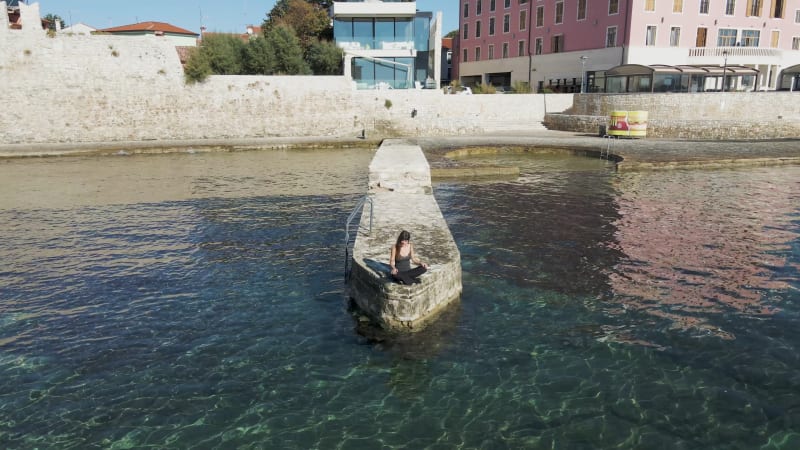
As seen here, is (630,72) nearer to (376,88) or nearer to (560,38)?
(560,38)

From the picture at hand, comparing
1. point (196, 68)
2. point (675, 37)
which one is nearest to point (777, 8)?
point (675, 37)

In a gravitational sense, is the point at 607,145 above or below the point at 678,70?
below

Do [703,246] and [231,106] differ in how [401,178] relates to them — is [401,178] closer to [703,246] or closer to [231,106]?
[703,246]

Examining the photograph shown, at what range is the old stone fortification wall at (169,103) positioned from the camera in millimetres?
34906

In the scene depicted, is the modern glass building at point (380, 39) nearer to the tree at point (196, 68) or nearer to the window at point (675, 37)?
the tree at point (196, 68)

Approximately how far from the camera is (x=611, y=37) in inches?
1811

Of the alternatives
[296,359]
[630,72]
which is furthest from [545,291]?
[630,72]

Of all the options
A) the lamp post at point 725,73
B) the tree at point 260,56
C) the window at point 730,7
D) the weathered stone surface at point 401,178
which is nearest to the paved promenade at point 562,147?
the tree at point 260,56

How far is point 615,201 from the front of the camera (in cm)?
1898

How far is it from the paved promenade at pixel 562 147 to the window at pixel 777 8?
18757mm

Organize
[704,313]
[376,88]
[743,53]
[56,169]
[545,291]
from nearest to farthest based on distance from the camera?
[704,313] → [545,291] → [56,169] → [376,88] → [743,53]

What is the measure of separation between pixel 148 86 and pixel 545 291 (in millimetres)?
34740

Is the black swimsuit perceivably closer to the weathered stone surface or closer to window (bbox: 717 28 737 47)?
the weathered stone surface

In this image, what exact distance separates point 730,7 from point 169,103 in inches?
1814
